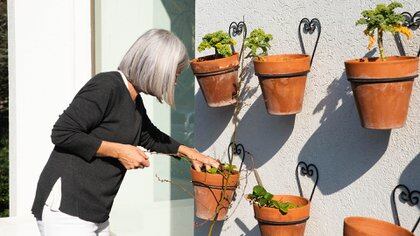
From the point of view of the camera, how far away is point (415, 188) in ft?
5.88

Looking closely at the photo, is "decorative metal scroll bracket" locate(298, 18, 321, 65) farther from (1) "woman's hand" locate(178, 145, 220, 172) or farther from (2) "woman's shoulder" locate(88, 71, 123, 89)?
(2) "woman's shoulder" locate(88, 71, 123, 89)

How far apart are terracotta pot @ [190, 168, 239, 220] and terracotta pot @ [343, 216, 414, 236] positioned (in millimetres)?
724

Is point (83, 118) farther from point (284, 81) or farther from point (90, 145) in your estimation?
point (284, 81)

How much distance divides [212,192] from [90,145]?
2.29 ft

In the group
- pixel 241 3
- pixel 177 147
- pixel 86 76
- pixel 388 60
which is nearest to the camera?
pixel 388 60

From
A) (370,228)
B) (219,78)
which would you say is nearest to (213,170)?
(219,78)

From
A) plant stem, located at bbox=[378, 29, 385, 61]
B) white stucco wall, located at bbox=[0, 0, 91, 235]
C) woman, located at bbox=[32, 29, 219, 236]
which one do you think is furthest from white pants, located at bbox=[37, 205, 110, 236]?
white stucco wall, located at bbox=[0, 0, 91, 235]

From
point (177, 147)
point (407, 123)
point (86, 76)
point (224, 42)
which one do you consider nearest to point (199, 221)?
point (177, 147)

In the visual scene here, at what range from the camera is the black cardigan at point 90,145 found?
6.27 ft

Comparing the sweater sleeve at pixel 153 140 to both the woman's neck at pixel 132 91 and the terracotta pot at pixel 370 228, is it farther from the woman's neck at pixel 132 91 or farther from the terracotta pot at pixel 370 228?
the terracotta pot at pixel 370 228

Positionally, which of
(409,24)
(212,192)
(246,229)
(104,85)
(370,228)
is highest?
(409,24)

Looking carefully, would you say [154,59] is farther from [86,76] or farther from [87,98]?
[86,76]

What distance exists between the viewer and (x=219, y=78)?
91.7 inches

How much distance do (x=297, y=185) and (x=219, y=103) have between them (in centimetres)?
49
